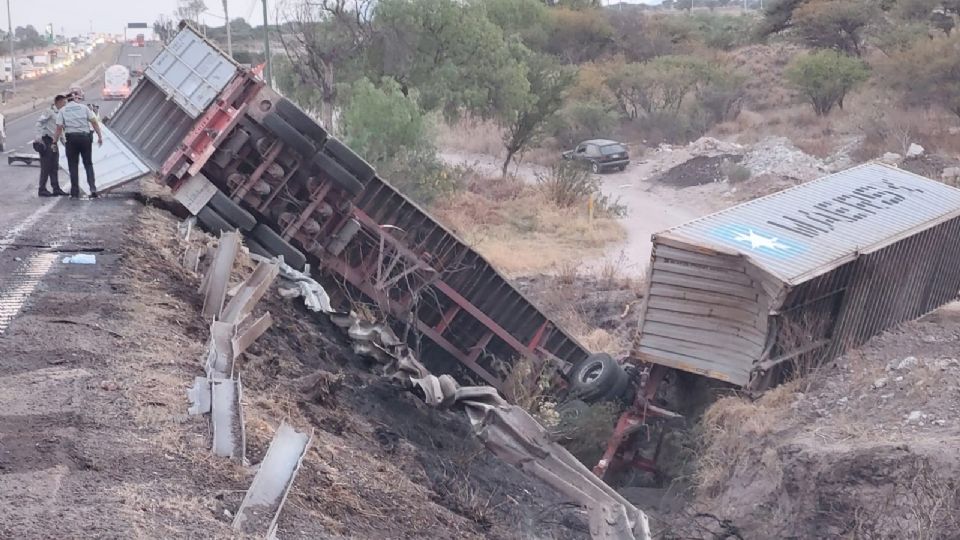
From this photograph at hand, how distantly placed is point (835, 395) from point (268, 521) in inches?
325

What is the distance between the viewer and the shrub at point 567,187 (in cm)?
2739

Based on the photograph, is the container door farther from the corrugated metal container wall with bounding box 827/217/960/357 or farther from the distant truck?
the distant truck

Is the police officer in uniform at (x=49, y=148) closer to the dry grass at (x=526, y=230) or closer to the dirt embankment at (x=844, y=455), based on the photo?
the dirt embankment at (x=844, y=455)

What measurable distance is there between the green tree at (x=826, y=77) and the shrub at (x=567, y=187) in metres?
15.1

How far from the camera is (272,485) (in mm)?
5395

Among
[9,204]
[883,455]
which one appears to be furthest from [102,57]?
[883,455]

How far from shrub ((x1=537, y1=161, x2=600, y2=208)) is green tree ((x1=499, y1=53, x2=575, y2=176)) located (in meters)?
3.62

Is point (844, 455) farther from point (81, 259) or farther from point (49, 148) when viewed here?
point (49, 148)

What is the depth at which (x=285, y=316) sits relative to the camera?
1127 centimetres

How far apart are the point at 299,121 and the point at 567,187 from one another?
15.2m

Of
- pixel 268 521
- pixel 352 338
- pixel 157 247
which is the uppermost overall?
pixel 268 521

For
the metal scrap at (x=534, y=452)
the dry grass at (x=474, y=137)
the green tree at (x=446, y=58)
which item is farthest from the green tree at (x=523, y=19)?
the metal scrap at (x=534, y=452)

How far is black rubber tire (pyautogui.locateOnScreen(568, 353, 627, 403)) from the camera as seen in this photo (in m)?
13.7

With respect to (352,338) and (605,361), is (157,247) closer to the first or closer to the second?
(352,338)
